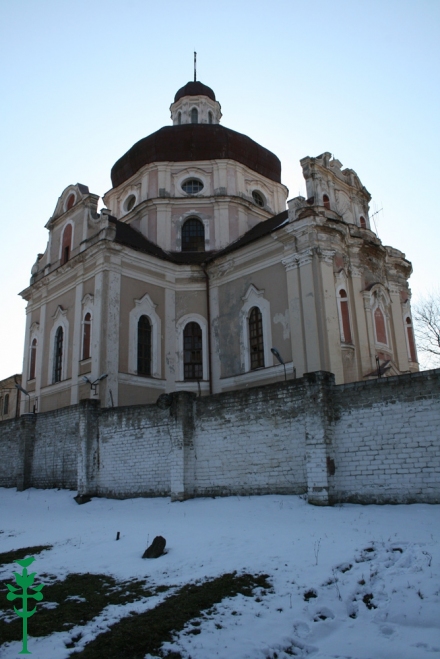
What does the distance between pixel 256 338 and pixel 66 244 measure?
1111cm

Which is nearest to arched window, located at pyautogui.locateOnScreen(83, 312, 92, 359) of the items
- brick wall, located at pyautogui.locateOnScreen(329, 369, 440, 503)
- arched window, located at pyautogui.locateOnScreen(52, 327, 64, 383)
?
arched window, located at pyautogui.locateOnScreen(52, 327, 64, 383)

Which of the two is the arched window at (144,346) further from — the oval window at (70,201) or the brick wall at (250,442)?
the brick wall at (250,442)

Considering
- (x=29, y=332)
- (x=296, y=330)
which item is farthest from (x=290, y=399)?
(x=29, y=332)

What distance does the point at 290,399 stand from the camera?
13.8 metres

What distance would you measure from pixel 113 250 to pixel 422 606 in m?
19.8

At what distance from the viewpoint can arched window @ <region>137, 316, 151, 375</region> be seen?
23828 mm

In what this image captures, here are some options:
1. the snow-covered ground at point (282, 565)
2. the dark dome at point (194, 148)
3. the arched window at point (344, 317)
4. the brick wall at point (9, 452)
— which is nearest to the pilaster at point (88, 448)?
the snow-covered ground at point (282, 565)

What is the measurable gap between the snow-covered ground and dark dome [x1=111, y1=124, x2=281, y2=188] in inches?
823

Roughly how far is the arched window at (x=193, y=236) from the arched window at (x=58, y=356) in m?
7.57

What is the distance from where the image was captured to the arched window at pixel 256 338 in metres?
22.8

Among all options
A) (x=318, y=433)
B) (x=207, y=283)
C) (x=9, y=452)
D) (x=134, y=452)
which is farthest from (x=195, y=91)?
(x=318, y=433)

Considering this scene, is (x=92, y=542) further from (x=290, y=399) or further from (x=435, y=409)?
(x=435, y=409)

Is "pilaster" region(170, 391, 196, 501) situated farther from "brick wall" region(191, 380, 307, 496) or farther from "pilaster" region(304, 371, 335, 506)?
"pilaster" region(304, 371, 335, 506)

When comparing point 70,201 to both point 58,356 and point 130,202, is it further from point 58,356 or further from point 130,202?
point 58,356
